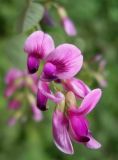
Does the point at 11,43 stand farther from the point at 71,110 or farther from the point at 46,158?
the point at 46,158

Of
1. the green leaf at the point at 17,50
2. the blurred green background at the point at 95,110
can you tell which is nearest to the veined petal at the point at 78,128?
the green leaf at the point at 17,50

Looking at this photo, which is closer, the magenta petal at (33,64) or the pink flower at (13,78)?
the magenta petal at (33,64)

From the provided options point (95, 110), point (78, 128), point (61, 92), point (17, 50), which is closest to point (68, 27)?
point (17, 50)

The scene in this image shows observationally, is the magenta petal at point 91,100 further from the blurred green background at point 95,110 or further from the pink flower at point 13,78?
the blurred green background at point 95,110

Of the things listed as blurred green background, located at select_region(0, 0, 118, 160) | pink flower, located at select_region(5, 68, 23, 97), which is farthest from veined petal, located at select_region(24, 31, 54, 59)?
blurred green background, located at select_region(0, 0, 118, 160)

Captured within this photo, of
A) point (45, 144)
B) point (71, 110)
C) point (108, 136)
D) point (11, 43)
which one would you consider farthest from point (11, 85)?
point (108, 136)
